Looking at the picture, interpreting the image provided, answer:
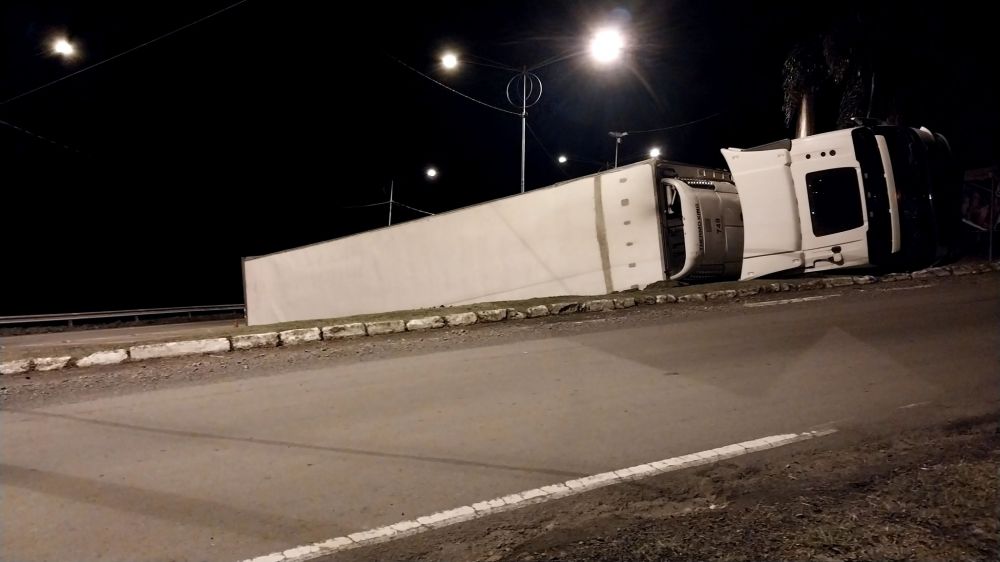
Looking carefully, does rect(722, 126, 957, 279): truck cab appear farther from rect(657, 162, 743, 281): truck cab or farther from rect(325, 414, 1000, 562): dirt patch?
rect(325, 414, 1000, 562): dirt patch

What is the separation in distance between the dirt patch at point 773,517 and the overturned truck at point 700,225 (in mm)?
7474

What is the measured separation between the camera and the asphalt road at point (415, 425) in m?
3.77

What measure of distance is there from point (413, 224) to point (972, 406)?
10.2 metres

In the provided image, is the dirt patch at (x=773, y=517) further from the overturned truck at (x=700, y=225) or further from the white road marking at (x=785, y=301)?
the overturned truck at (x=700, y=225)

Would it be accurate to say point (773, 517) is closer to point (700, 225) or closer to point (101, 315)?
point (700, 225)

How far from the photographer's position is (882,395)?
18.0 feet

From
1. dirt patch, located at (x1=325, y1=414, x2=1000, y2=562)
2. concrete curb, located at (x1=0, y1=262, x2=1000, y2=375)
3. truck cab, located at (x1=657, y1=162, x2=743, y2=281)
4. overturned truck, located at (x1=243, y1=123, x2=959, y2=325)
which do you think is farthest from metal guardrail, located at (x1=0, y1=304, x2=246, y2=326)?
dirt patch, located at (x1=325, y1=414, x2=1000, y2=562)

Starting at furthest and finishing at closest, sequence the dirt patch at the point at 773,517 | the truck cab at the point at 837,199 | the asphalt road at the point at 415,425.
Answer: the truck cab at the point at 837,199, the asphalt road at the point at 415,425, the dirt patch at the point at 773,517

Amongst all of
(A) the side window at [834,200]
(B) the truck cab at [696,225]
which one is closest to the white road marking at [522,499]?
(B) the truck cab at [696,225]

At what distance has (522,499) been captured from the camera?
3.86 m

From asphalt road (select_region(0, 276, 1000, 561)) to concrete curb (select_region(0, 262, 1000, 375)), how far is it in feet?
5.04

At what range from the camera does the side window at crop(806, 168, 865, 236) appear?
10.9m

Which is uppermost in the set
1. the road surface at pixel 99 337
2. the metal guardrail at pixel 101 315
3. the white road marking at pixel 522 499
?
the metal guardrail at pixel 101 315

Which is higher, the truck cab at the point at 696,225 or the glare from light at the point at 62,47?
the glare from light at the point at 62,47
